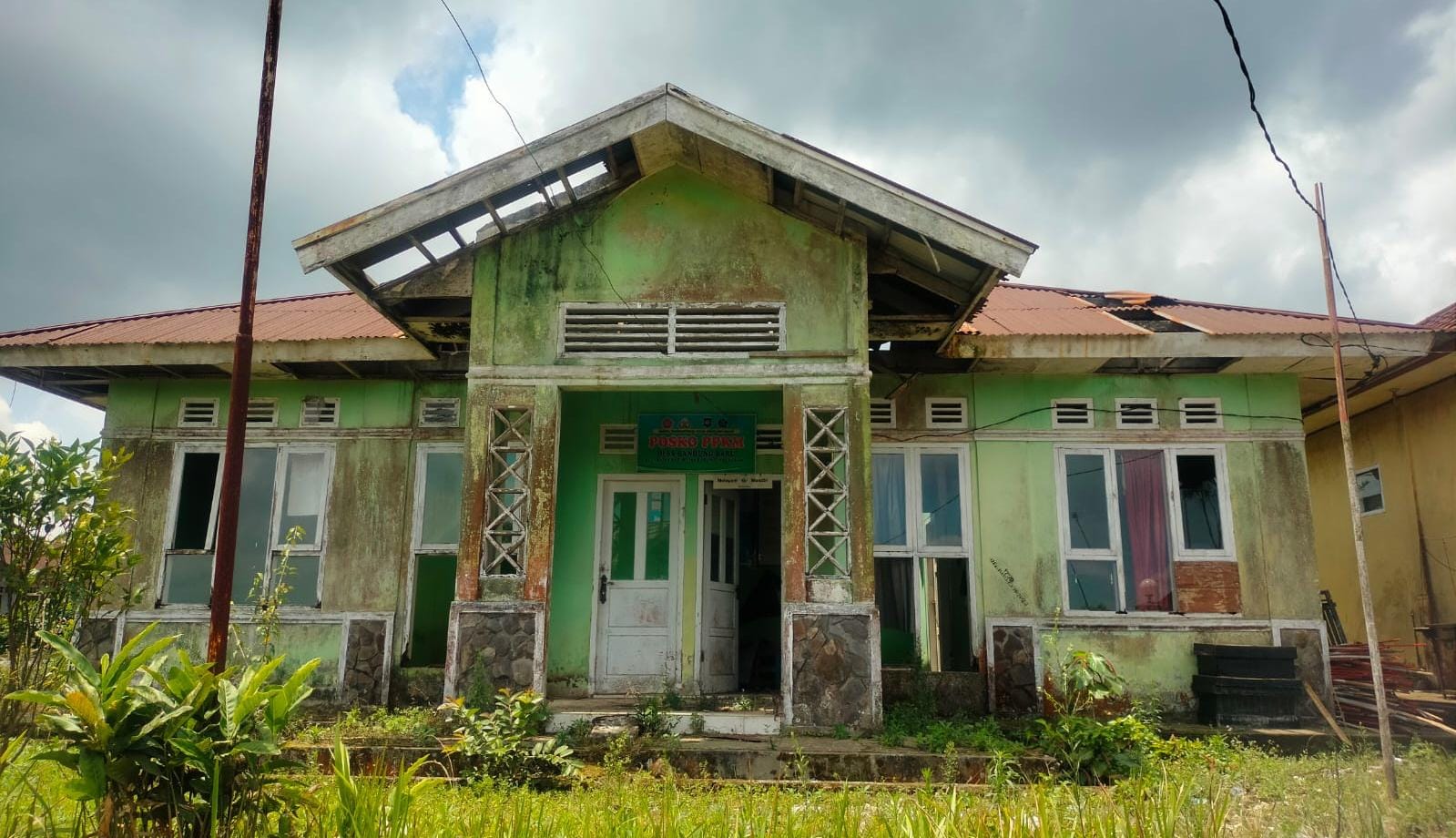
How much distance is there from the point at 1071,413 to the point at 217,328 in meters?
8.70

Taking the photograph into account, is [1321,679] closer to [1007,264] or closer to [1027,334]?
[1027,334]

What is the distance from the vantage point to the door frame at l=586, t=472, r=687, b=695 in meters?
9.06

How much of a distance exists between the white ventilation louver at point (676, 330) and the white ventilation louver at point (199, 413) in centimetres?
430

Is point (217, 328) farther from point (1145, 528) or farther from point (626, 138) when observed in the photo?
point (1145, 528)

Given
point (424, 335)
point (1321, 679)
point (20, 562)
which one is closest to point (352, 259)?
point (424, 335)

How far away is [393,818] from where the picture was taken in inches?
146

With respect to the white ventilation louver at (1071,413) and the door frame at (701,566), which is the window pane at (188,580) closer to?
the door frame at (701,566)

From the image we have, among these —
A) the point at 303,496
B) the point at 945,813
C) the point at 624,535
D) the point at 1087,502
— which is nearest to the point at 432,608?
the point at 303,496

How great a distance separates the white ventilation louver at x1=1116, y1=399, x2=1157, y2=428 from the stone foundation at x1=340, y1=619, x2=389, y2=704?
289 inches

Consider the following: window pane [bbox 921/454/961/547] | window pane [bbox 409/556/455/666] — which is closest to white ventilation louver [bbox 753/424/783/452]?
window pane [bbox 921/454/961/547]

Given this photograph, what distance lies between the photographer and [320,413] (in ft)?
32.6

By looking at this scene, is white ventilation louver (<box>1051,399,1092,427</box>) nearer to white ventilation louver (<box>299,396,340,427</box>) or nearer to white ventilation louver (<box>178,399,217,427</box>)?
white ventilation louver (<box>299,396,340,427</box>)

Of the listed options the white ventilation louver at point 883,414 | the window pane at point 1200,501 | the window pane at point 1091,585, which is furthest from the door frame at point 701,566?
the window pane at point 1200,501

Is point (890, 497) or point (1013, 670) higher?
point (890, 497)
